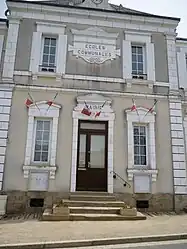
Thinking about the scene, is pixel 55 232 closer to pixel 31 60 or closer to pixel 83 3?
pixel 31 60

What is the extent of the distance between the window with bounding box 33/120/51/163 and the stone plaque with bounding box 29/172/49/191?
0.53 metres

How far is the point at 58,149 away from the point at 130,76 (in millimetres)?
4206

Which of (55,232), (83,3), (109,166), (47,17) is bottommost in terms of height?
(55,232)

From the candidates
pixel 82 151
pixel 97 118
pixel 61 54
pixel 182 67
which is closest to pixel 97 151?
pixel 82 151

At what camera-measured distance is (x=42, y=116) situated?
29.3 ft

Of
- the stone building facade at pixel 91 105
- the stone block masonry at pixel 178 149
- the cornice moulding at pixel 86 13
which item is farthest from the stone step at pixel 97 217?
the cornice moulding at pixel 86 13

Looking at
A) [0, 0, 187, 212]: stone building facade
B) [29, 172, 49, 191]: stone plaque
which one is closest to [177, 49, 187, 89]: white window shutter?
[0, 0, 187, 212]: stone building facade

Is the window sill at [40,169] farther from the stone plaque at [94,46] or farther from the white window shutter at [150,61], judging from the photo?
the white window shutter at [150,61]

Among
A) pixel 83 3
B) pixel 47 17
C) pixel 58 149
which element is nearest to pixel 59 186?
pixel 58 149

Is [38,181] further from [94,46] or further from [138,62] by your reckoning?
[138,62]

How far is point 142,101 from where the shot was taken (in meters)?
9.61

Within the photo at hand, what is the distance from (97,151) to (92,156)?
28 cm

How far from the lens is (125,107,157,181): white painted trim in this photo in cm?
884

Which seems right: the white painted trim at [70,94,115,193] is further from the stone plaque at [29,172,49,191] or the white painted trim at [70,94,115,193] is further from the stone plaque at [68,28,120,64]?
the stone plaque at [68,28,120,64]
